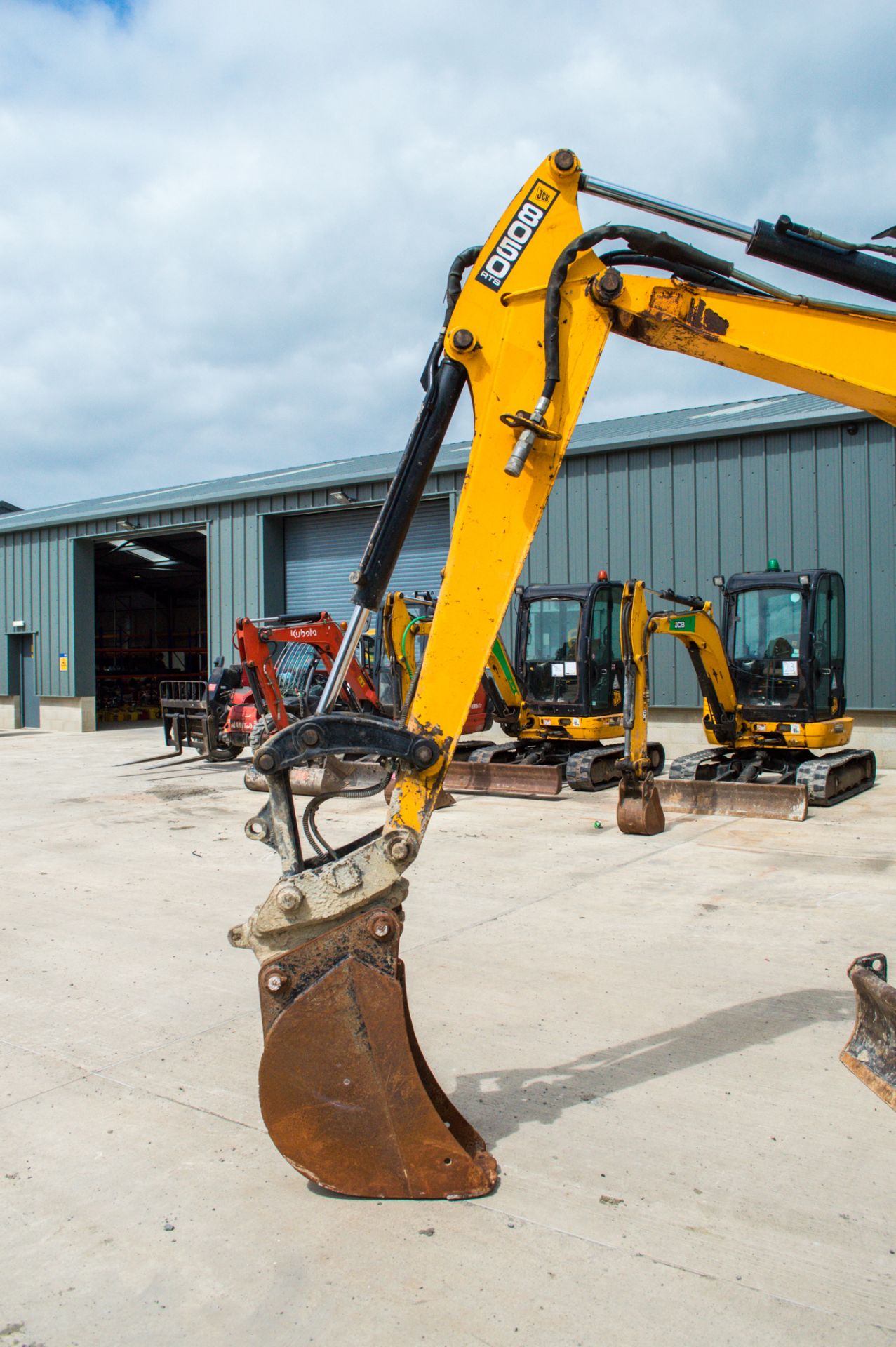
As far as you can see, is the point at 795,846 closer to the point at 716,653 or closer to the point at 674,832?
the point at 674,832

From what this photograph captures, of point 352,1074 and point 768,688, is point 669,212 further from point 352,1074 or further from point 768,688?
point 768,688

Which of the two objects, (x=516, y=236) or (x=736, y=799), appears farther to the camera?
(x=736, y=799)

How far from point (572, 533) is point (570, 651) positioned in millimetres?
4875

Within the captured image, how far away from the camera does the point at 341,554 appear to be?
69.6 feet

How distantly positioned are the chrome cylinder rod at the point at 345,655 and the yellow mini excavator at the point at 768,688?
24.4 feet

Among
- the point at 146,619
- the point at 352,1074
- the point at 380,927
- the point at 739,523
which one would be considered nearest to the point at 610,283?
the point at 380,927

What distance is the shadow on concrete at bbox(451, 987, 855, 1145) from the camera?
3852 mm

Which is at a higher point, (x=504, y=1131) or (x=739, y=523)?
(x=739, y=523)

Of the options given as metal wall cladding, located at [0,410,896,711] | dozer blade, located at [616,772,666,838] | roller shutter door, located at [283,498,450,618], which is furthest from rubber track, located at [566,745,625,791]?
roller shutter door, located at [283,498,450,618]

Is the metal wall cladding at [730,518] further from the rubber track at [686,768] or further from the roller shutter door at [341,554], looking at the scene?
the rubber track at [686,768]

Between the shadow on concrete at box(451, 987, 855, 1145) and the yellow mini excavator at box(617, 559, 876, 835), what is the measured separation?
19.4 ft

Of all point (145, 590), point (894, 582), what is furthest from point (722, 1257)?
point (145, 590)

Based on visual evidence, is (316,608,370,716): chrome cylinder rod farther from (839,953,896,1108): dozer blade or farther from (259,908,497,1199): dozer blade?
(839,953,896,1108): dozer blade

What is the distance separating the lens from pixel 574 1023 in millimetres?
4703
